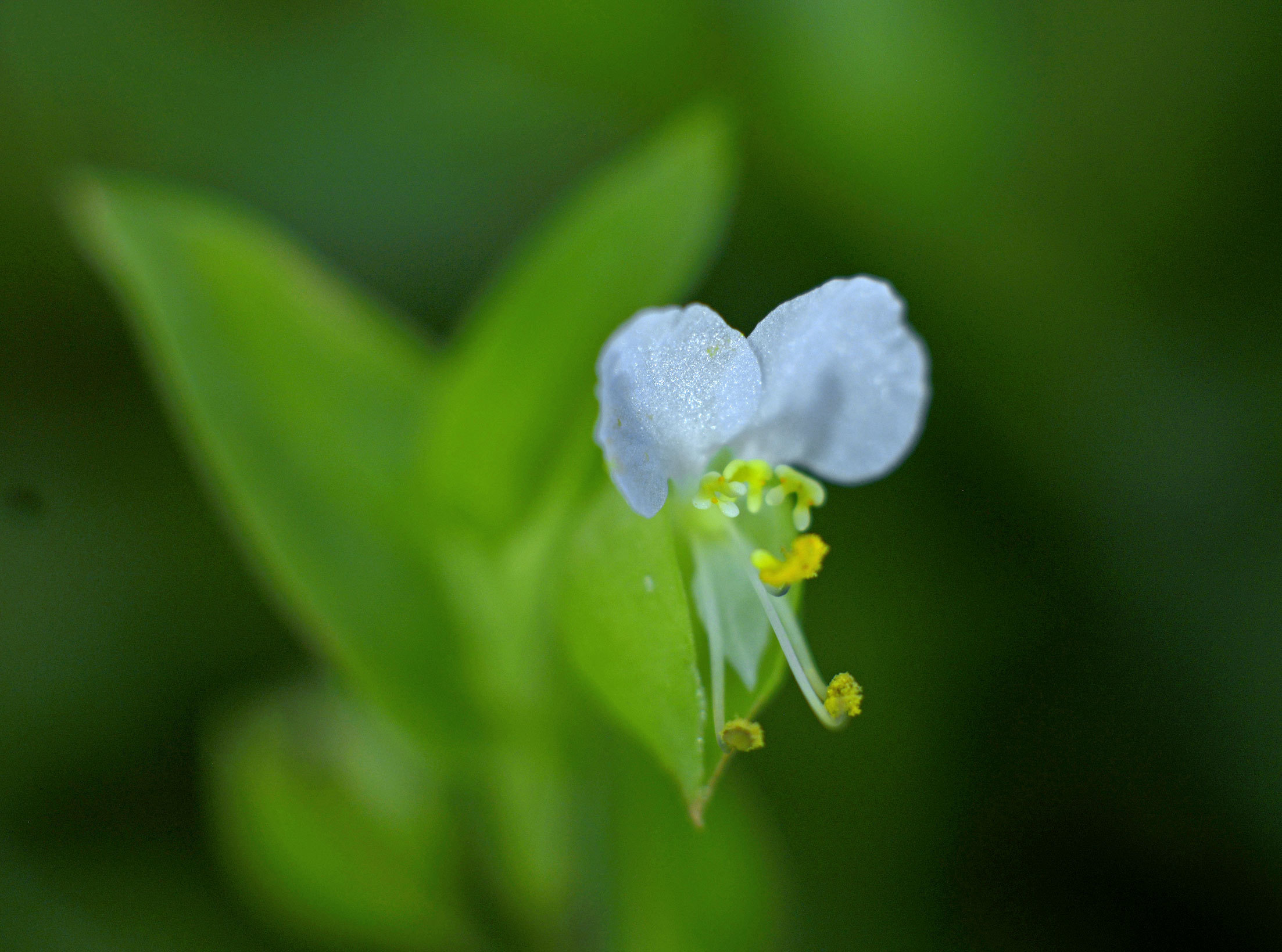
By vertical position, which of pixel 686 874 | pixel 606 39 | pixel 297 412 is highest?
pixel 606 39

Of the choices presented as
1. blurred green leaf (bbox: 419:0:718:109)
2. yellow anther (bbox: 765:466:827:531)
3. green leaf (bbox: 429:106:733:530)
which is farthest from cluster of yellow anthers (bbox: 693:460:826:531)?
blurred green leaf (bbox: 419:0:718:109)

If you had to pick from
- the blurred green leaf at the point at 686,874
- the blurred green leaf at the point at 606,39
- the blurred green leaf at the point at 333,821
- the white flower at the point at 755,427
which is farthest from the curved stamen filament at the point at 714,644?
the blurred green leaf at the point at 606,39

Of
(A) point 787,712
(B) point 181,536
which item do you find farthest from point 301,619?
(A) point 787,712

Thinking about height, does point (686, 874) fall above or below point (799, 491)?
below

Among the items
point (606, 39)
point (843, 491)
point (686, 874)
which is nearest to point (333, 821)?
point (686, 874)

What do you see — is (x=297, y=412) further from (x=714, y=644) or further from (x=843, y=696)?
(x=843, y=696)

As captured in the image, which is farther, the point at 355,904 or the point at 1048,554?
the point at 1048,554

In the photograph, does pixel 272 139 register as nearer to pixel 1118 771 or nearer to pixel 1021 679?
pixel 1021 679
